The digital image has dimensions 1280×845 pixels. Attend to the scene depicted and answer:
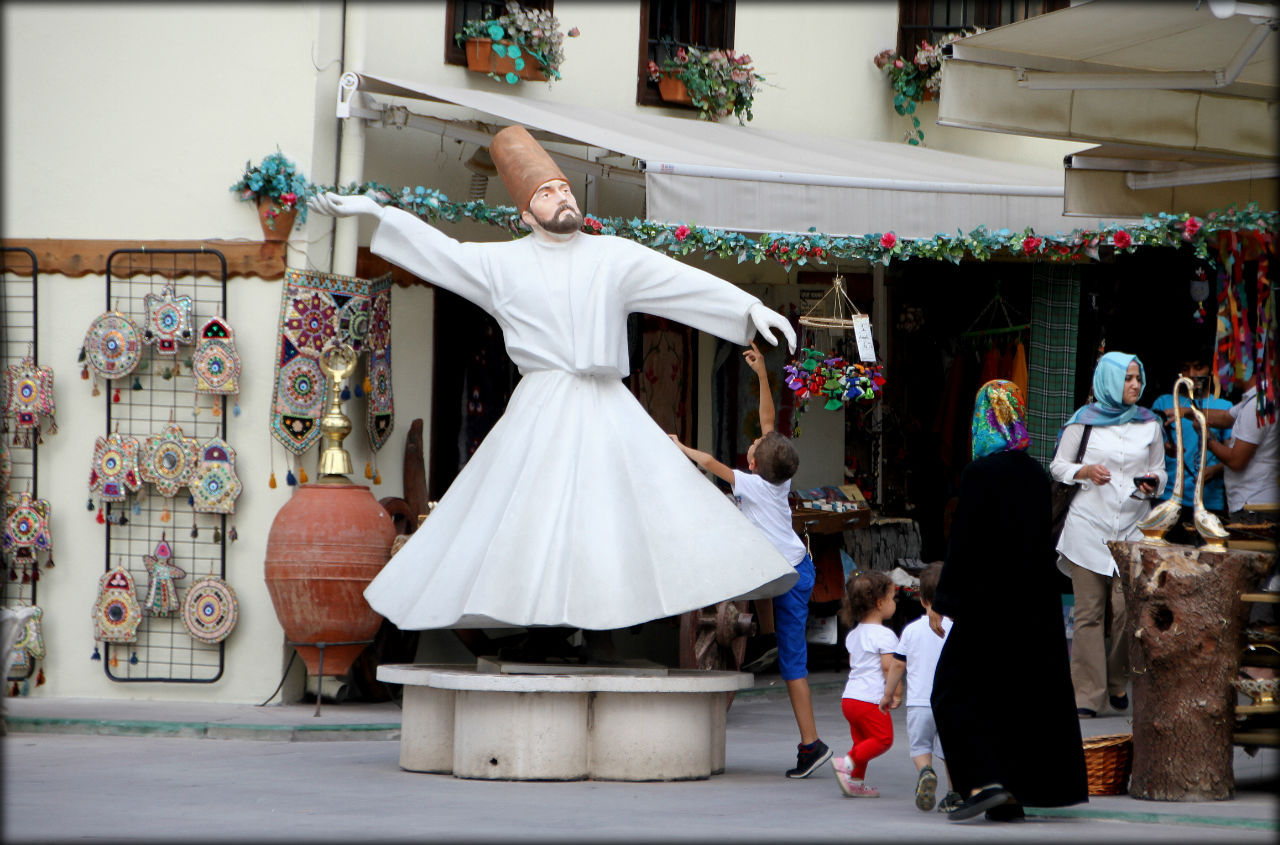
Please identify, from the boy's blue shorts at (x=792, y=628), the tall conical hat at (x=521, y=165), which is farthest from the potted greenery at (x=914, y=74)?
the boy's blue shorts at (x=792, y=628)

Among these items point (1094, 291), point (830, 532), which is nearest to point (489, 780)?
point (830, 532)

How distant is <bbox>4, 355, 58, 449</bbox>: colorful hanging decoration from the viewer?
9094 millimetres

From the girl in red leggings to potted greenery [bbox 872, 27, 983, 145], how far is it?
6.32 metres

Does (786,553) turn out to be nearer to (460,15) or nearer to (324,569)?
(324,569)

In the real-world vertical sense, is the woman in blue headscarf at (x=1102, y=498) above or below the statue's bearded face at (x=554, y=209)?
below

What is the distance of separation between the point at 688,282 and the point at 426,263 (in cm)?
109

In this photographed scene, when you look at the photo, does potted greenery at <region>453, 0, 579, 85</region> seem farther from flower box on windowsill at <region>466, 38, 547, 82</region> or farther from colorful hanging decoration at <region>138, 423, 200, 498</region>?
colorful hanging decoration at <region>138, 423, 200, 498</region>

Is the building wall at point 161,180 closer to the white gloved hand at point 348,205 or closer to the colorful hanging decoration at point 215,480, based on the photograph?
the colorful hanging decoration at point 215,480

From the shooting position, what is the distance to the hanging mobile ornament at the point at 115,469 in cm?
904

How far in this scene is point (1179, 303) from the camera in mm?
10727

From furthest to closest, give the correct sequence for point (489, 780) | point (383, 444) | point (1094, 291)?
point (1094, 291), point (383, 444), point (489, 780)

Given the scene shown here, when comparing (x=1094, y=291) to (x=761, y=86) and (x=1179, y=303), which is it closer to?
(x=1179, y=303)

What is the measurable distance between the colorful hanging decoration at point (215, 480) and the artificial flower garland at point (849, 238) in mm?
1492

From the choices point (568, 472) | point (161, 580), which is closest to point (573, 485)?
point (568, 472)
